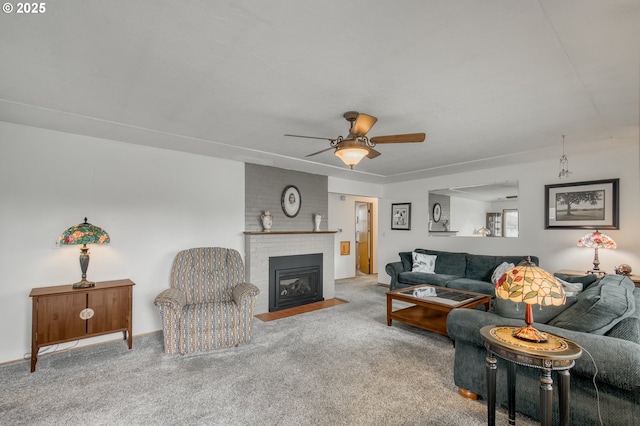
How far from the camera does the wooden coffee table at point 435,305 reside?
3.42 m

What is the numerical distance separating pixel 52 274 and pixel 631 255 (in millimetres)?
6802

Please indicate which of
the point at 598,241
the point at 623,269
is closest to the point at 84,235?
the point at 598,241

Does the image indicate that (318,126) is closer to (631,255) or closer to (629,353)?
(629,353)

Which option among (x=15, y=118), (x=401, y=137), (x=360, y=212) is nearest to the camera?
(x=401, y=137)

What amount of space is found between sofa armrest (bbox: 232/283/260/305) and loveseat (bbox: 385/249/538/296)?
2950 millimetres

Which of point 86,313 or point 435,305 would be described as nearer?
point 86,313

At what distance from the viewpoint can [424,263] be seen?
18.0 feet

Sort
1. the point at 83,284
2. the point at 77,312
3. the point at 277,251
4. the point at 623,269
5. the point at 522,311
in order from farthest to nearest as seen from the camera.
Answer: the point at 277,251 → the point at 623,269 → the point at 83,284 → the point at 77,312 → the point at 522,311

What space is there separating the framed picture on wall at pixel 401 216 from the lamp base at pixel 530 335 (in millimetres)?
4767

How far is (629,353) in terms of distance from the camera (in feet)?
5.21

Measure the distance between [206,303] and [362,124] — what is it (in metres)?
2.58

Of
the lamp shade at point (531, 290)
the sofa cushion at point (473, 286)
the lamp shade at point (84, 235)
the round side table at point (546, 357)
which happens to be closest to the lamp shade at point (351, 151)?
the lamp shade at point (531, 290)

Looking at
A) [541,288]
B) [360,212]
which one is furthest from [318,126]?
[360,212]

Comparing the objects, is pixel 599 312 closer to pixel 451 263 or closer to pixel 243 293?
pixel 243 293
